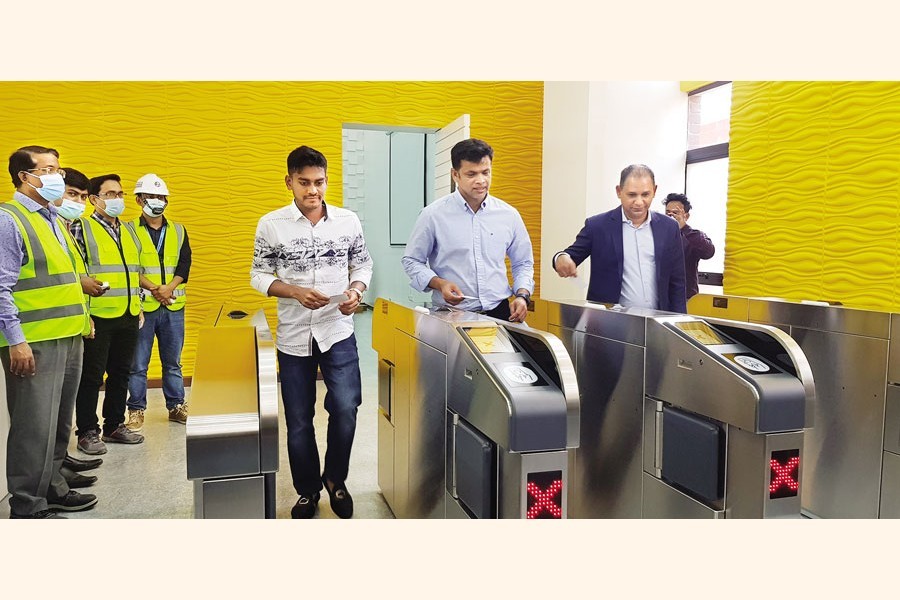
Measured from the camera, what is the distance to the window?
5348mm

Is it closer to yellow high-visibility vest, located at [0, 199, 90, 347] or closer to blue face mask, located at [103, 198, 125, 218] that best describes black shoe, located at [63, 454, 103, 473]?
yellow high-visibility vest, located at [0, 199, 90, 347]

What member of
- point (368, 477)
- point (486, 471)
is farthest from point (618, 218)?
point (368, 477)

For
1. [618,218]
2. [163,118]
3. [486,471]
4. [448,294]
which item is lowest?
[486,471]

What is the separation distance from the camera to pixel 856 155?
3867 millimetres

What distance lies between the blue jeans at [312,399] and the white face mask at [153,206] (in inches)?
85.2

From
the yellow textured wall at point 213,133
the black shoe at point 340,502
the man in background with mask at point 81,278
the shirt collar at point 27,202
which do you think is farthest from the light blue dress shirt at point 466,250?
the yellow textured wall at point 213,133

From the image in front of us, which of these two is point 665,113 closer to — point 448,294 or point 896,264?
point 896,264

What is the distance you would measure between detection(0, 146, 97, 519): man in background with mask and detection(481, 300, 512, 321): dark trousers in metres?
1.73

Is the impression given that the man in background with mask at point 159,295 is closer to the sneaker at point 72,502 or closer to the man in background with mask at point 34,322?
the sneaker at point 72,502

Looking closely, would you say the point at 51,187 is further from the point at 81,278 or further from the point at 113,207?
the point at 113,207

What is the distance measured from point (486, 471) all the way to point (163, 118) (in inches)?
191

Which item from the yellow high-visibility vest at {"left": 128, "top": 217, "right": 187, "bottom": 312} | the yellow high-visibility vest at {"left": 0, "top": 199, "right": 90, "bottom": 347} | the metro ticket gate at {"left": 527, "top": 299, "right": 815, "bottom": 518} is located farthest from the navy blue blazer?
the yellow high-visibility vest at {"left": 128, "top": 217, "right": 187, "bottom": 312}

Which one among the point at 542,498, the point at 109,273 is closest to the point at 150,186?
the point at 109,273

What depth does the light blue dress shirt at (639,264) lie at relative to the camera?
9.46ft
